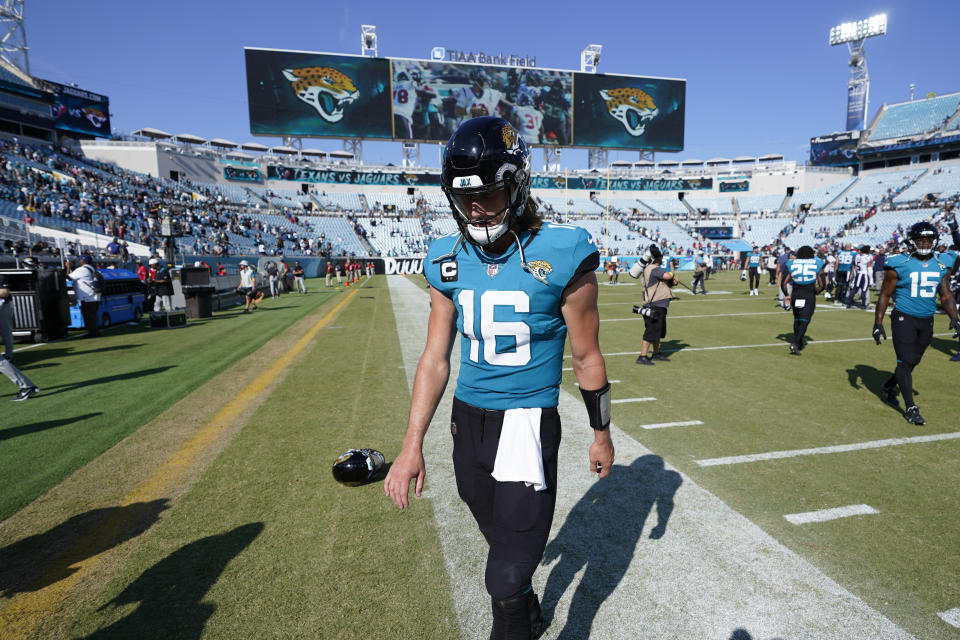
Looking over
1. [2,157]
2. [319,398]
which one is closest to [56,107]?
[2,157]

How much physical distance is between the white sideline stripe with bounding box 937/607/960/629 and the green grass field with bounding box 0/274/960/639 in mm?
54

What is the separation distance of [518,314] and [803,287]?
8473mm

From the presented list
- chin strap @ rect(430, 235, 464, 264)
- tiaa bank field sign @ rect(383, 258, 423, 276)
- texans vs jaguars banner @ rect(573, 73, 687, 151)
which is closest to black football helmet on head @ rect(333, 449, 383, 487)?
chin strap @ rect(430, 235, 464, 264)

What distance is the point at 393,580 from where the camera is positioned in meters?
2.61

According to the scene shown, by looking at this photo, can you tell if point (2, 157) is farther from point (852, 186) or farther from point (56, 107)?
point (852, 186)

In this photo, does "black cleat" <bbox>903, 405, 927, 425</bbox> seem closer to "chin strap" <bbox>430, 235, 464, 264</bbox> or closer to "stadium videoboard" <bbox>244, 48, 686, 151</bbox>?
"chin strap" <bbox>430, 235, 464, 264</bbox>

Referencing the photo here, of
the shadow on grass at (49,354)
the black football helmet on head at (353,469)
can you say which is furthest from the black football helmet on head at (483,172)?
the shadow on grass at (49,354)

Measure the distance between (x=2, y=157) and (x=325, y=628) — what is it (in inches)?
1760

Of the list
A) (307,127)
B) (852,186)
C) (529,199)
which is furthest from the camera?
(852,186)

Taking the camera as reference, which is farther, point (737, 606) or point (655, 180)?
point (655, 180)

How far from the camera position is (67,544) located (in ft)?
9.80

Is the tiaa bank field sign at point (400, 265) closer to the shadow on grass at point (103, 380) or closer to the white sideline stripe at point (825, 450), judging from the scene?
the shadow on grass at point (103, 380)

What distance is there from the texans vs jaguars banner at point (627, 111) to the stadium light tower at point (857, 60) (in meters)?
30.0

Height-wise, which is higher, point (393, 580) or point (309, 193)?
point (309, 193)
